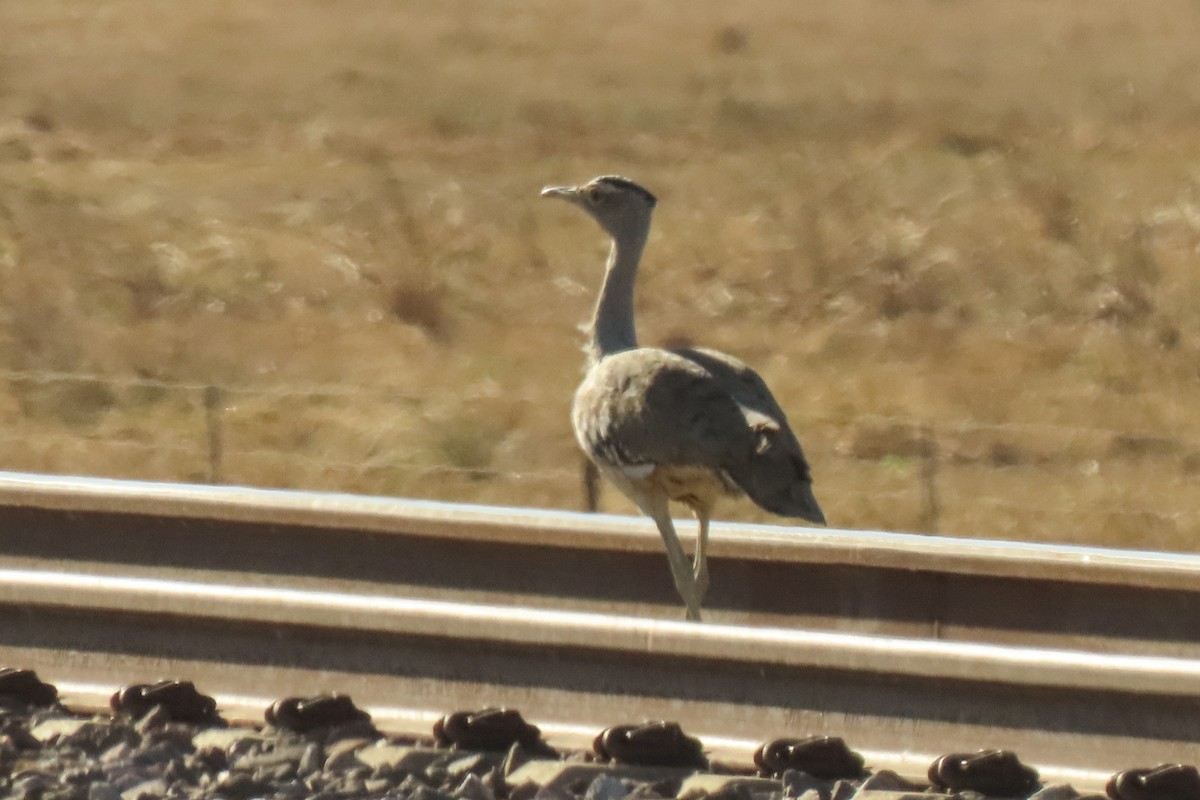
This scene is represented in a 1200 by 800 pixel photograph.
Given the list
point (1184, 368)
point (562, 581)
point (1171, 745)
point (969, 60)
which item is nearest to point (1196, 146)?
point (969, 60)

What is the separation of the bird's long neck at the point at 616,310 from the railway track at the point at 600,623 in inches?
24.2

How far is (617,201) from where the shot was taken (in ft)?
28.8

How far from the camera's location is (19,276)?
21.3 metres

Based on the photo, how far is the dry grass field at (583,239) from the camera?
1507cm

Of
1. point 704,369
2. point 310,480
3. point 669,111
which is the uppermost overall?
point 669,111

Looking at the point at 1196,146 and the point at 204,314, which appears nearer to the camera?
the point at 204,314

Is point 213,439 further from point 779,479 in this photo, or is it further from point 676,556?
point 779,479

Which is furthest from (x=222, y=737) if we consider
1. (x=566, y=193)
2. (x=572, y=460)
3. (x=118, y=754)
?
(x=572, y=460)

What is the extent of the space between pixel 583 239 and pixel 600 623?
616 inches

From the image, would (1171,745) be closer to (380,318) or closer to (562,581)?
(562,581)

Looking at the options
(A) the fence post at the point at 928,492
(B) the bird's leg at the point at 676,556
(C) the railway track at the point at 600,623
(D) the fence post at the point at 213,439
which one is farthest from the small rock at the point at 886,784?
(D) the fence post at the point at 213,439

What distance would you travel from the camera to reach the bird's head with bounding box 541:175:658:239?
875cm

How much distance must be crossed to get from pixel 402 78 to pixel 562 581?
23228mm

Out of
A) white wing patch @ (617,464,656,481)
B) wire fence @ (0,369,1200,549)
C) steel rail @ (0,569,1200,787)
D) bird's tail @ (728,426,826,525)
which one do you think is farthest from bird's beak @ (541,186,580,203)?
wire fence @ (0,369,1200,549)
